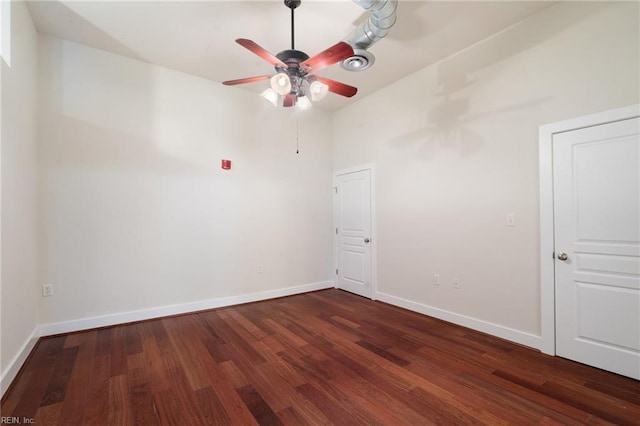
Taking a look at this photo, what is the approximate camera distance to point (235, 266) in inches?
164

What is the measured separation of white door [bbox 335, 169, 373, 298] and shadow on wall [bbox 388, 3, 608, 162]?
988mm

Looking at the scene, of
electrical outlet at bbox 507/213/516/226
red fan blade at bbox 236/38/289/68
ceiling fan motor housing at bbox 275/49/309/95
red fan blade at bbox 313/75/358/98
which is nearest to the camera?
red fan blade at bbox 236/38/289/68

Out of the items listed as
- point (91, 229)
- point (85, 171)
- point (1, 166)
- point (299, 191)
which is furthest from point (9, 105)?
point (299, 191)

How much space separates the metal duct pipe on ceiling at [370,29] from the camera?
89.7 inches

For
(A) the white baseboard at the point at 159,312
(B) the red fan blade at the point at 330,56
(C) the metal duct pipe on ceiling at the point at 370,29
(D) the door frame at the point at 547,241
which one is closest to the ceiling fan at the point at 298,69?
(B) the red fan blade at the point at 330,56

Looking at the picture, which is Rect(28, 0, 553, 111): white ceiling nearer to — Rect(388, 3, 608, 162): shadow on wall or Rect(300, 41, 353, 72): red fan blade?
Rect(388, 3, 608, 162): shadow on wall

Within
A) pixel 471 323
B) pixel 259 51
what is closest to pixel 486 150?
pixel 471 323

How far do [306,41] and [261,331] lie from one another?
10.8 ft

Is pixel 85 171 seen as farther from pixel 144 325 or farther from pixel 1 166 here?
pixel 144 325

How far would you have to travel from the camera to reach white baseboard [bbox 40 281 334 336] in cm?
306

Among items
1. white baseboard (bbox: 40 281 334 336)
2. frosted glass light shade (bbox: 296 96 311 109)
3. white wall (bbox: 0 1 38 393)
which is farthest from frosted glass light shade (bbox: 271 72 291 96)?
white baseboard (bbox: 40 281 334 336)

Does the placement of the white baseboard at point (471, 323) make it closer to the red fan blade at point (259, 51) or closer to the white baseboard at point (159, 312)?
the white baseboard at point (159, 312)

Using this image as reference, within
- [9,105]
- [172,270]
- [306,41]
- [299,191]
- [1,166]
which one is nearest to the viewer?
[1,166]

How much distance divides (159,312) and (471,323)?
381 cm
